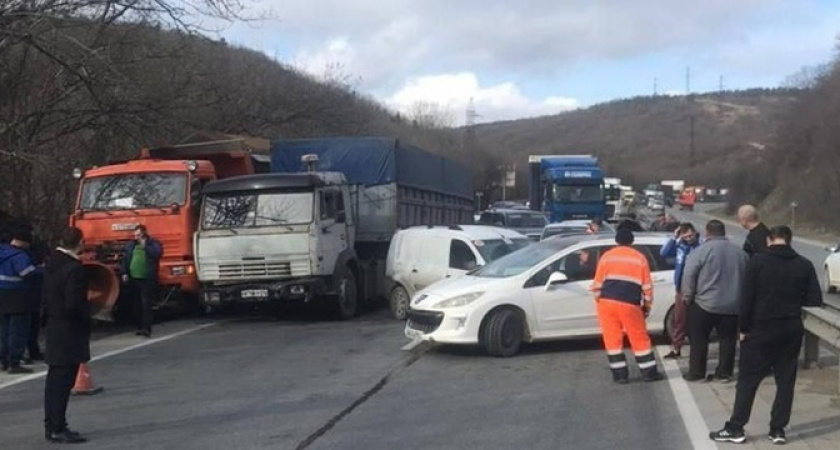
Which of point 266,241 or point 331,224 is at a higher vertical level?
point 331,224

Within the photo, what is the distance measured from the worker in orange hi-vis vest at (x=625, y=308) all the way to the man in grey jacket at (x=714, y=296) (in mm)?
455

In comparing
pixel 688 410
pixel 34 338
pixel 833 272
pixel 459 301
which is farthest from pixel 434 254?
pixel 833 272

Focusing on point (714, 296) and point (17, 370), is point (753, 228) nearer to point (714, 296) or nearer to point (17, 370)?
point (714, 296)

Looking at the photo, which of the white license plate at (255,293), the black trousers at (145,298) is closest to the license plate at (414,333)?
the white license plate at (255,293)

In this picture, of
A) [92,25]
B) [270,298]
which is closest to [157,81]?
[92,25]

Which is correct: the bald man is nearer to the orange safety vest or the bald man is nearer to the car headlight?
the orange safety vest

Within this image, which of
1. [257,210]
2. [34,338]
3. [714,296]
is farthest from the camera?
[257,210]

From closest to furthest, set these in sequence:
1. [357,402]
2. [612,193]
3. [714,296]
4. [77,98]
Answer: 1. [357,402]
2. [714,296]
3. [77,98]
4. [612,193]

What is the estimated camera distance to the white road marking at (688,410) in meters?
8.09

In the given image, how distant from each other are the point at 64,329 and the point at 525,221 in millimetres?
25342

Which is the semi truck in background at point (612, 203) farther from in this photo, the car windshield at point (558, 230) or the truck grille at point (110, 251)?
the truck grille at point (110, 251)

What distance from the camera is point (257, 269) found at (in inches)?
677

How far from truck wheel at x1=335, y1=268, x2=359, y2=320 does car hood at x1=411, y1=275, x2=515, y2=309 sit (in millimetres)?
4576

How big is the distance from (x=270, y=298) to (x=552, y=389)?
766cm
